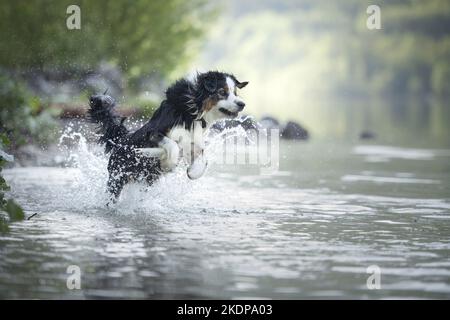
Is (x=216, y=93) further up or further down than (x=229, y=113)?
further up

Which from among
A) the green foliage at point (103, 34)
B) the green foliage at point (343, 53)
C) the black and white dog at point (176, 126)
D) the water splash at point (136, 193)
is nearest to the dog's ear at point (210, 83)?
the black and white dog at point (176, 126)

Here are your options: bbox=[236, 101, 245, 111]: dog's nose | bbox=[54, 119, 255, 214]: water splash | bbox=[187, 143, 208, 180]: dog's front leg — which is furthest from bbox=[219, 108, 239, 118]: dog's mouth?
bbox=[54, 119, 255, 214]: water splash

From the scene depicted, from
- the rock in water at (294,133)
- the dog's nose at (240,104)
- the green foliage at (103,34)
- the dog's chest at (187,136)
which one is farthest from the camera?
the rock in water at (294,133)

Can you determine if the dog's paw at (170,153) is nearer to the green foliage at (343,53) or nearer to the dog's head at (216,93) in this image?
the dog's head at (216,93)

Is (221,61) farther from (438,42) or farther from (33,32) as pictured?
(33,32)

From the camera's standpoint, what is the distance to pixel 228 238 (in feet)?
29.9

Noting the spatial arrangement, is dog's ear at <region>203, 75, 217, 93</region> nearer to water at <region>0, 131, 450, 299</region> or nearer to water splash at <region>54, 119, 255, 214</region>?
water splash at <region>54, 119, 255, 214</region>

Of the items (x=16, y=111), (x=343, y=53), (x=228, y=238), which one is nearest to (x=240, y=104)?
(x=228, y=238)

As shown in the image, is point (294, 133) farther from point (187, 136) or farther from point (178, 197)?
point (187, 136)

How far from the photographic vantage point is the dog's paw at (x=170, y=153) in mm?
11164

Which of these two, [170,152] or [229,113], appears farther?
[229,113]

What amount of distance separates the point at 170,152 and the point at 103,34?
1689 cm

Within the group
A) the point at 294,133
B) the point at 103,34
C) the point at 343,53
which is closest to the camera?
the point at 294,133
